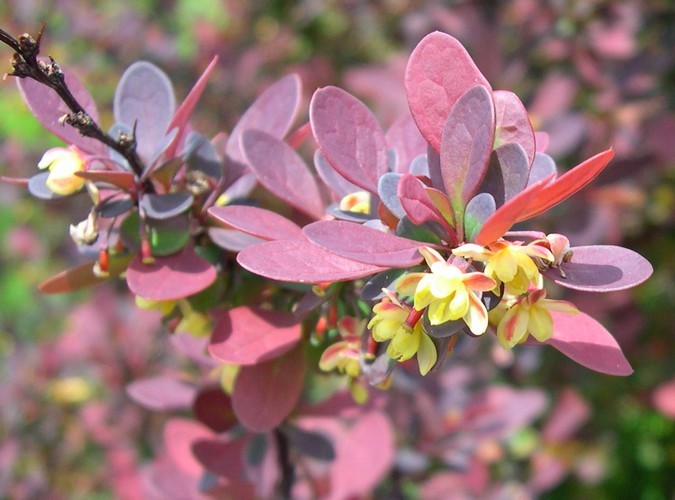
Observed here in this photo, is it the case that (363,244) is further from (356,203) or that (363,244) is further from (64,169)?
(64,169)

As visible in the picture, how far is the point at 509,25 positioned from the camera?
89.2 inches

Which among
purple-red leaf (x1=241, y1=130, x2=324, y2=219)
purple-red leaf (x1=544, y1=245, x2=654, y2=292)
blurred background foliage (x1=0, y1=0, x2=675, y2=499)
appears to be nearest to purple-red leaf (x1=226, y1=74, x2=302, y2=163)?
purple-red leaf (x1=241, y1=130, x2=324, y2=219)

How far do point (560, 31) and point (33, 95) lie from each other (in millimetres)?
1659

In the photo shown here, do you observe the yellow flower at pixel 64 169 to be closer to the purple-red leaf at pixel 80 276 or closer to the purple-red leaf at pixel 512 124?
the purple-red leaf at pixel 80 276

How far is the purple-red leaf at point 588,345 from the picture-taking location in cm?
66

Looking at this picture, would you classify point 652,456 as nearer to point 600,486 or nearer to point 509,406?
point 600,486

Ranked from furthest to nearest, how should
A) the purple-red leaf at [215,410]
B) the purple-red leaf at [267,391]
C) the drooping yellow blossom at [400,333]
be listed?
the purple-red leaf at [215,410] < the purple-red leaf at [267,391] < the drooping yellow blossom at [400,333]

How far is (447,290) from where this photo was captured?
578 millimetres

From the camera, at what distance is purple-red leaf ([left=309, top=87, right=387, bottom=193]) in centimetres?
68

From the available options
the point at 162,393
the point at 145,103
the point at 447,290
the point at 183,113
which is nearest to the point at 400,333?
the point at 447,290

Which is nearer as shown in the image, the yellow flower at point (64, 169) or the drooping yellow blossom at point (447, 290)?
the drooping yellow blossom at point (447, 290)

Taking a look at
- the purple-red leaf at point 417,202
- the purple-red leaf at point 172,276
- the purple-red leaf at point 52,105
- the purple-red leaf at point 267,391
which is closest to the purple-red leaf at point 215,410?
the purple-red leaf at point 267,391

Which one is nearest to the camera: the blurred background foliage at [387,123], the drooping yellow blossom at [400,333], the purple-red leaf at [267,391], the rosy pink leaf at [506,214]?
the rosy pink leaf at [506,214]

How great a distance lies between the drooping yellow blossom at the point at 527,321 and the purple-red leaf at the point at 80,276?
0.44m
